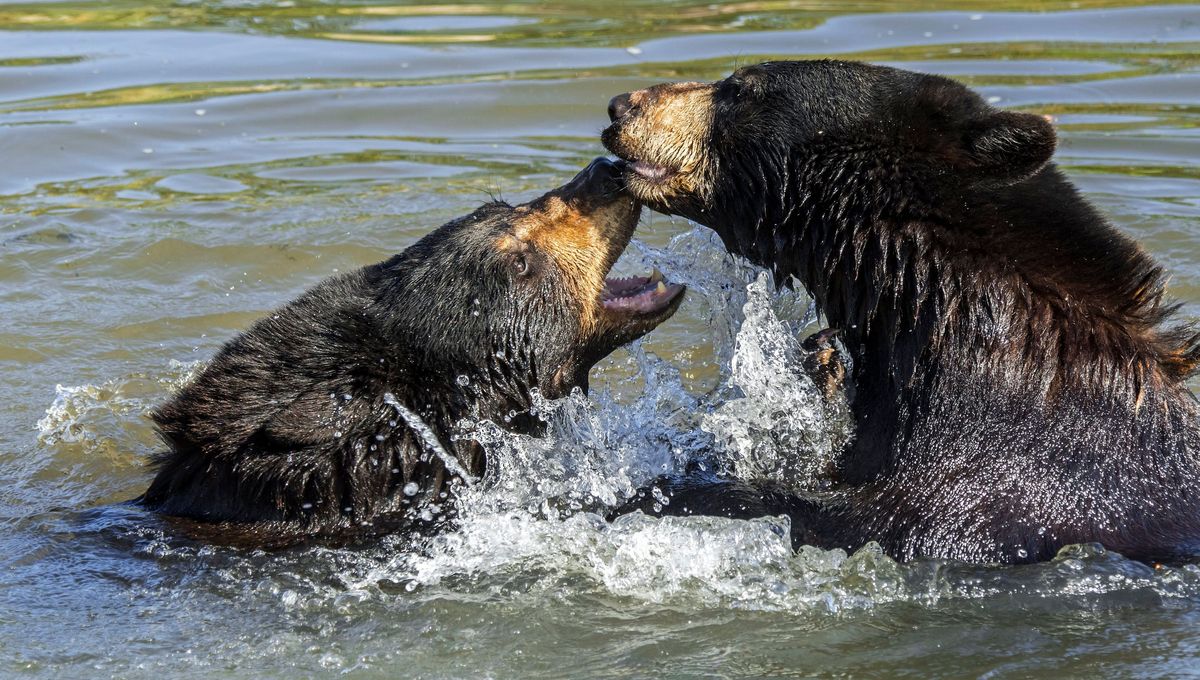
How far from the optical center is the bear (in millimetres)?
5863

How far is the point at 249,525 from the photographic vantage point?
5.91 meters

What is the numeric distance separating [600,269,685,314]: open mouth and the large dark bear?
0.58m

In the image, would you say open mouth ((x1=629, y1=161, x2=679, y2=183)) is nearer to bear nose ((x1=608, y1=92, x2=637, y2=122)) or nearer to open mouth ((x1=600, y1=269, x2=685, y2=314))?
bear nose ((x1=608, y1=92, x2=637, y2=122))

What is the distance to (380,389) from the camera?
5.90 meters

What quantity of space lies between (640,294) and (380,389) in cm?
118

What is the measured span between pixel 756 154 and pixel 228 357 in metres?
2.25

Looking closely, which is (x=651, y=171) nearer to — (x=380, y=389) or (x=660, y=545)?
(x=380, y=389)

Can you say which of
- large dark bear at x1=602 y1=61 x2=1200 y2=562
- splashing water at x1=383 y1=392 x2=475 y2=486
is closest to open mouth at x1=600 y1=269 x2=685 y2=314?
large dark bear at x1=602 y1=61 x2=1200 y2=562

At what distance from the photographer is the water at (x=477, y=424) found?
5254 millimetres

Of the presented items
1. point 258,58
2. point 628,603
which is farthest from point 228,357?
point 258,58

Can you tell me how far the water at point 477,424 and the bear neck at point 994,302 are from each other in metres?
0.56

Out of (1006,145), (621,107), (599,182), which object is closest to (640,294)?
(599,182)

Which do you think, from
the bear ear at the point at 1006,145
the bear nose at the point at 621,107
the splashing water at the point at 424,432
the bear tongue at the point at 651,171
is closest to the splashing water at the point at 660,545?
the splashing water at the point at 424,432

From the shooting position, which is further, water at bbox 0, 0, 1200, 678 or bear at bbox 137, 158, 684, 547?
bear at bbox 137, 158, 684, 547
